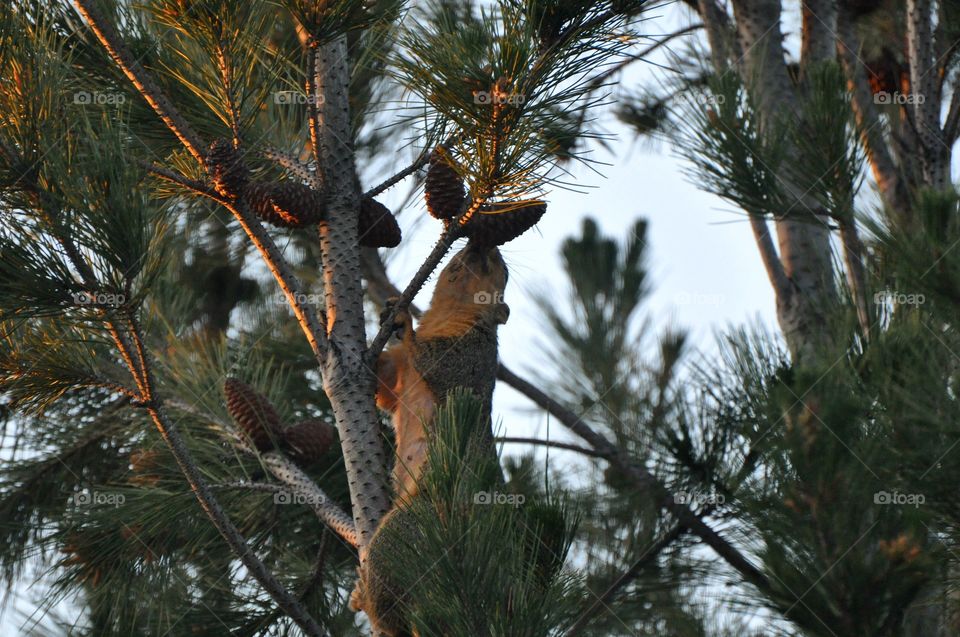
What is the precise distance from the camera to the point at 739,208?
3773mm

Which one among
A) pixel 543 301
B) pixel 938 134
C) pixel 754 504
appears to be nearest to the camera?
pixel 754 504

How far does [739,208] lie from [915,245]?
1.35 m

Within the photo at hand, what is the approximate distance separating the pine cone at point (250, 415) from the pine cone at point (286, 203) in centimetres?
58

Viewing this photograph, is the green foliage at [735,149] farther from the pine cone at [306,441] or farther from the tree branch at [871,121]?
the pine cone at [306,441]

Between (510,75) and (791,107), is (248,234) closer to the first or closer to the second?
(510,75)

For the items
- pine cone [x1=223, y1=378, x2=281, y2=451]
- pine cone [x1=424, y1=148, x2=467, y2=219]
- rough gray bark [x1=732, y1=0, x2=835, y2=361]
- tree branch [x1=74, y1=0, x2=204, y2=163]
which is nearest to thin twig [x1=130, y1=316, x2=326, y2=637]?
tree branch [x1=74, y1=0, x2=204, y2=163]

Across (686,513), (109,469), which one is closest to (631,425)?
(686,513)

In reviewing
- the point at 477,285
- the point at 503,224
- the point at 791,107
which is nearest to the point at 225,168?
the point at 503,224

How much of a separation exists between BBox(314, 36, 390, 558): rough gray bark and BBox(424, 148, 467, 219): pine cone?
256 mm

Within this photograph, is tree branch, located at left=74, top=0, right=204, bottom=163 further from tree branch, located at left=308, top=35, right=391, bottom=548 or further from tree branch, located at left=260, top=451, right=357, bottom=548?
tree branch, located at left=260, top=451, right=357, bottom=548

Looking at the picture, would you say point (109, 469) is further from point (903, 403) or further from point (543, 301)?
point (903, 403)

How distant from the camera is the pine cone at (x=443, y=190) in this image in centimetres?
271

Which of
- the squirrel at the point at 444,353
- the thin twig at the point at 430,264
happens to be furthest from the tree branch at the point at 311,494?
the thin twig at the point at 430,264

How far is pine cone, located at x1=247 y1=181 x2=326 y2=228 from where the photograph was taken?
2721 millimetres
